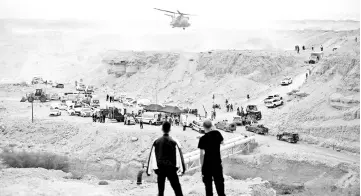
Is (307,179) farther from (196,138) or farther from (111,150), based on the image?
(111,150)

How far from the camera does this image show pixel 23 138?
3042 cm

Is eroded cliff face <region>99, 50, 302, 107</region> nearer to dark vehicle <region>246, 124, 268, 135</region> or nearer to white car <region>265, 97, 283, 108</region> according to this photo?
white car <region>265, 97, 283, 108</region>

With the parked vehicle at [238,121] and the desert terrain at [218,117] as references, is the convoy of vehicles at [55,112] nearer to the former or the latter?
the desert terrain at [218,117]

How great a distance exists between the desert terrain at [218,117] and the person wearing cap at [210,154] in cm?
318

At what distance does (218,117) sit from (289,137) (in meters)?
9.51

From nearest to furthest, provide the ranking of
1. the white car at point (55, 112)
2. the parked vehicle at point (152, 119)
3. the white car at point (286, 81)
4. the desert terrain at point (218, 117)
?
the desert terrain at point (218, 117)
the parked vehicle at point (152, 119)
the white car at point (55, 112)
the white car at point (286, 81)

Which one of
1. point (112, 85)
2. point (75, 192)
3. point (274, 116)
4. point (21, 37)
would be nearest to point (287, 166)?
point (274, 116)

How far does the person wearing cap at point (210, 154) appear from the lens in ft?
24.4

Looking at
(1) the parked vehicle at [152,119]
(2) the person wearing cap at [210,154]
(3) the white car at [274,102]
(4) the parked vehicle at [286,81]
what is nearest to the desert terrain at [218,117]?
(4) the parked vehicle at [286,81]

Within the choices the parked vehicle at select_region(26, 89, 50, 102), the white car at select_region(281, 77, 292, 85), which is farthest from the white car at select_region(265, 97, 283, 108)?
the parked vehicle at select_region(26, 89, 50, 102)

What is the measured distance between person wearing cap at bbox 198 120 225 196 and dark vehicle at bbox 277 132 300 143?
19.0 metres

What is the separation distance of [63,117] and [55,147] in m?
6.35

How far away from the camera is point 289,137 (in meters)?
26.1

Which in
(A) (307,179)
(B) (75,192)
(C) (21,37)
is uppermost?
(C) (21,37)
